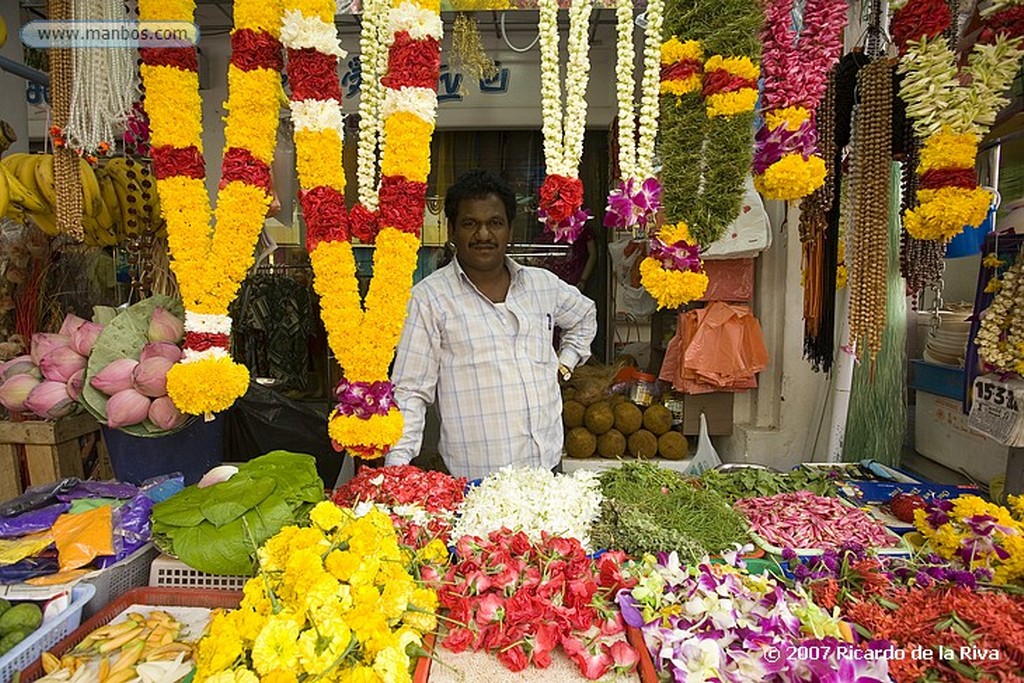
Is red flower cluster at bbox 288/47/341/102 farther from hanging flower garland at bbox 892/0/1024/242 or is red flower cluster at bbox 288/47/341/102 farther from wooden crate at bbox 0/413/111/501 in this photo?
wooden crate at bbox 0/413/111/501

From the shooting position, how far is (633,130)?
2039 millimetres

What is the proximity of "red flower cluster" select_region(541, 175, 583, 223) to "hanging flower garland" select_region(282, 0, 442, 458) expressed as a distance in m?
0.40

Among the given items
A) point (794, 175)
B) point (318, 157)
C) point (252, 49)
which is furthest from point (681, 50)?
point (252, 49)

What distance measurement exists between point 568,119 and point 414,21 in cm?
56

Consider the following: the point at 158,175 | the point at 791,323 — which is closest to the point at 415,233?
the point at 158,175

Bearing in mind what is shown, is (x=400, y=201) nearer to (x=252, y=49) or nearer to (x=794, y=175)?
(x=252, y=49)

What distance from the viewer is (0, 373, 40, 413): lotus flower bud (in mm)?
2498

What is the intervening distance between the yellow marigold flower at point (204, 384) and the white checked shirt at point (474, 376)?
723mm

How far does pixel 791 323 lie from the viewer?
13.6ft

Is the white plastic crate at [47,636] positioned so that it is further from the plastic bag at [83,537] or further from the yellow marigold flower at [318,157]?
the yellow marigold flower at [318,157]

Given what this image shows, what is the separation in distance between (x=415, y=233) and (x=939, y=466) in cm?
376

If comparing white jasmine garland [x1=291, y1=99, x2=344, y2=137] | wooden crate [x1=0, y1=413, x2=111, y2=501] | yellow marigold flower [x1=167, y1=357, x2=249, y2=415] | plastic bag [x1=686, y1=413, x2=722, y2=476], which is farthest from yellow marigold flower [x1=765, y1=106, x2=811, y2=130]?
wooden crate [x1=0, y1=413, x2=111, y2=501]

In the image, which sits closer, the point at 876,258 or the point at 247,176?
the point at 247,176

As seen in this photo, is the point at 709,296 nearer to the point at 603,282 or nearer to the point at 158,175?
the point at 603,282
